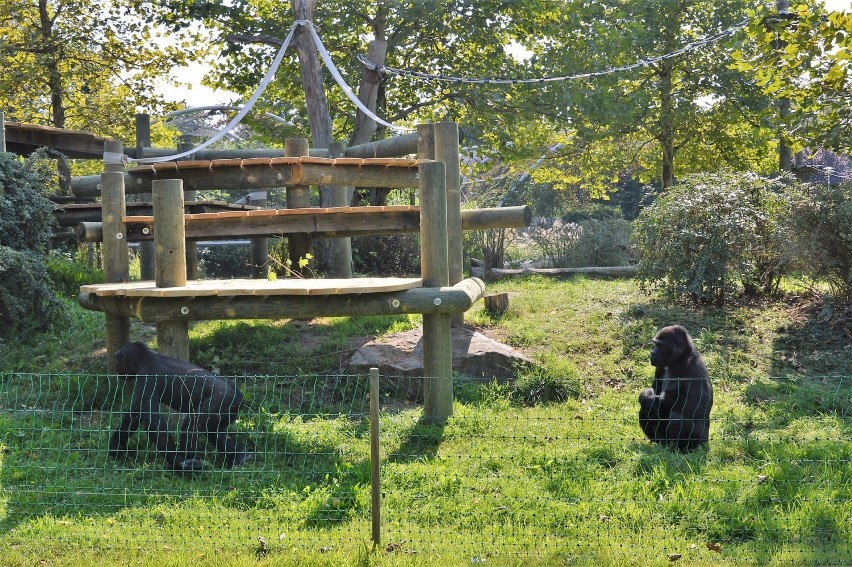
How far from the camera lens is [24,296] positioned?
33.9ft

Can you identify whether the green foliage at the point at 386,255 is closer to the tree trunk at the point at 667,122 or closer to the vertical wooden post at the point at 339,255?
the vertical wooden post at the point at 339,255

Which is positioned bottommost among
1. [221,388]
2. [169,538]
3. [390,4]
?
[169,538]

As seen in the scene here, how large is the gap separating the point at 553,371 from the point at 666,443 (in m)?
2.22

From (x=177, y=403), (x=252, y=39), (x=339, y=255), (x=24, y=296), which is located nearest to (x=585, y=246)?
(x=252, y=39)

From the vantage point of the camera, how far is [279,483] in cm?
656

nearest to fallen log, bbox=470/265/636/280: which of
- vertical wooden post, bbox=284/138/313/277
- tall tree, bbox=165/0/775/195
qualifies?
tall tree, bbox=165/0/775/195

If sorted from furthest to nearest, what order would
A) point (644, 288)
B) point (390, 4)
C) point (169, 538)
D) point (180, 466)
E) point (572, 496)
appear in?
point (390, 4) < point (644, 288) < point (180, 466) < point (572, 496) < point (169, 538)

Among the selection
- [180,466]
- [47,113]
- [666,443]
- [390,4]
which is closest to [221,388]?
[180,466]

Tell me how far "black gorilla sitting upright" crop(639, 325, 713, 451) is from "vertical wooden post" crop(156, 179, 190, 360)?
407 cm

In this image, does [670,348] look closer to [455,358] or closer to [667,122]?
[455,358]

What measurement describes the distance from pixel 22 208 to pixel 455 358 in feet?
18.7

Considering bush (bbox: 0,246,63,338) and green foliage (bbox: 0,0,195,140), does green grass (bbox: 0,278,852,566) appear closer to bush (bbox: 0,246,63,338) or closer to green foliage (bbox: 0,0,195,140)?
bush (bbox: 0,246,63,338)

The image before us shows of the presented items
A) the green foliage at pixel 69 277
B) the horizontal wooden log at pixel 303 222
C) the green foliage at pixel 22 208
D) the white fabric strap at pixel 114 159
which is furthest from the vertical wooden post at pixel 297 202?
the green foliage at pixel 69 277

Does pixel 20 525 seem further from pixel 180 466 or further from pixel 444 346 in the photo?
pixel 444 346
